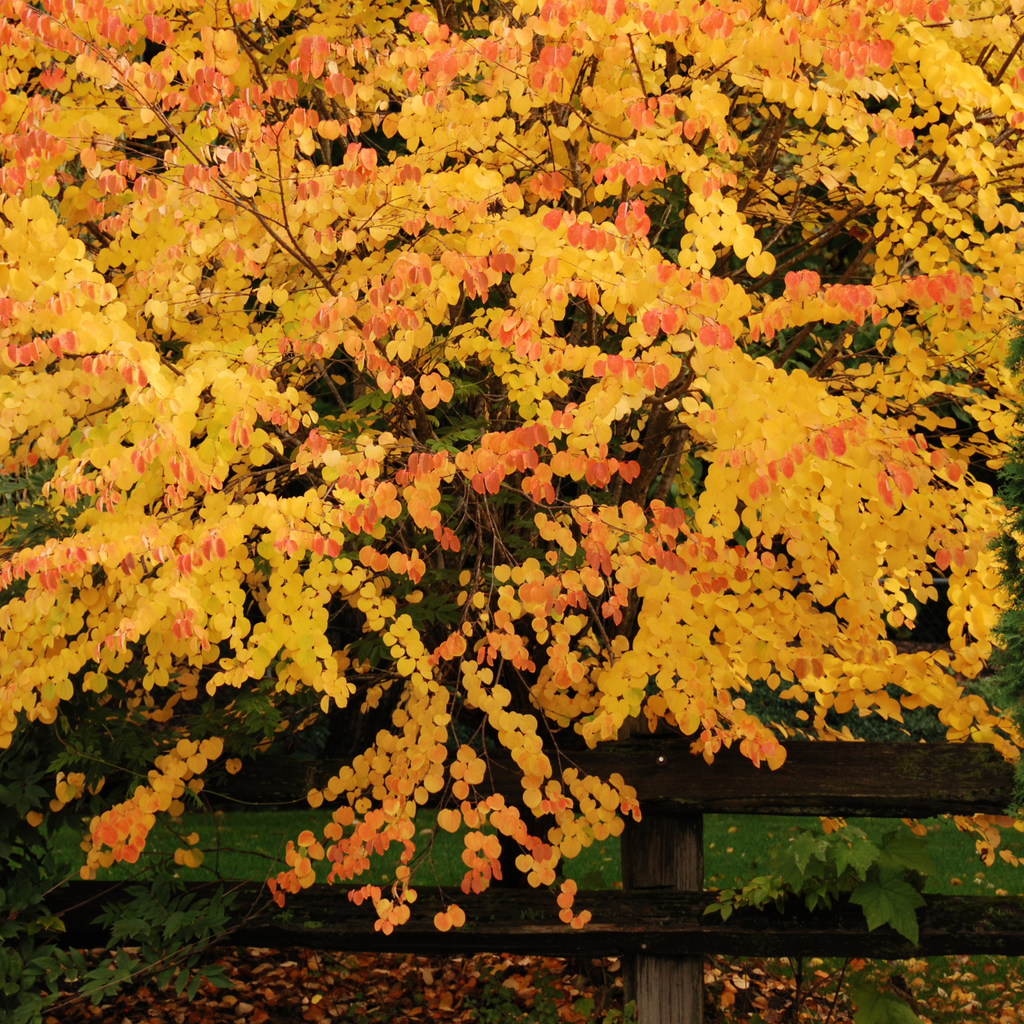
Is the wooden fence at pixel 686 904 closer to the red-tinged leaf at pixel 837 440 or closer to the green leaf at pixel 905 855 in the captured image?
the green leaf at pixel 905 855

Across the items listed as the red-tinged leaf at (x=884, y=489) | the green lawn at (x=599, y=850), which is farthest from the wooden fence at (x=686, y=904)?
the red-tinged leaf at (x=884, y=489)

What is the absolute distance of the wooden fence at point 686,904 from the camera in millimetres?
3877

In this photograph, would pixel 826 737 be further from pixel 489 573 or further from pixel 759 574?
pixel 489 573

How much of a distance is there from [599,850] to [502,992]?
3141 millimetres

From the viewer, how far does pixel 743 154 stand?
13.7 feet

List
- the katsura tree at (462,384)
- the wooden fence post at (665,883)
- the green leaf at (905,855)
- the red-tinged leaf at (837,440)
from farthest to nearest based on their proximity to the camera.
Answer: the wooden fence post at (665,883)
the green leaf at (905,855)
the katsura tree at (462,384)
the red-tinged leaf at (837,440)

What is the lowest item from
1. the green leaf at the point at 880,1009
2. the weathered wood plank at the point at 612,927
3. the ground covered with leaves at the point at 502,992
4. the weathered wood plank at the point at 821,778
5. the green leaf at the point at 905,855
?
the ground covered with leaves at the point at 502,992

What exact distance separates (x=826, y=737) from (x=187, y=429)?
3242 mm

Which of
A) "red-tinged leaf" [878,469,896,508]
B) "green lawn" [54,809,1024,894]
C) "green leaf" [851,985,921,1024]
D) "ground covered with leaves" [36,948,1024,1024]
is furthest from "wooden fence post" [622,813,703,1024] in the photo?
"red-tinged leaf" [878,469,896,508]

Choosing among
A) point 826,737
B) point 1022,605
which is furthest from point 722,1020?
point 1022,605

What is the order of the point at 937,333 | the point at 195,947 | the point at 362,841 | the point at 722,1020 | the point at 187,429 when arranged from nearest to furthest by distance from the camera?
the point at 187,429, the point at 362,841, the point at 937,333, the point at 195,947, the point at 722,1020

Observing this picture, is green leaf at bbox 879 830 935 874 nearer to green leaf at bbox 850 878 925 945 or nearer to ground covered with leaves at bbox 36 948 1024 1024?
green leaf at bbox 850 878 925 945

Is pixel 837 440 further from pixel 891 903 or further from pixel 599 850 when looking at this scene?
pixel 599 850

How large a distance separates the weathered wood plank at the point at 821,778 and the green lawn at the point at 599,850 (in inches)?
79.1
